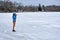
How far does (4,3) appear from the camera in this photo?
4882 inches

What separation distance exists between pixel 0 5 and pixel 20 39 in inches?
4371

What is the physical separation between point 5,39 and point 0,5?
364 feet

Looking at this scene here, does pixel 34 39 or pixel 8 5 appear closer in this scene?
pixel 34 39

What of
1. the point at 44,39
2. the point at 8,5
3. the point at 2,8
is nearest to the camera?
the point at 44,39

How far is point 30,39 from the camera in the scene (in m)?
7.70

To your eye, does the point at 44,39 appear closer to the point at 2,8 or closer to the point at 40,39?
the point at 40,39

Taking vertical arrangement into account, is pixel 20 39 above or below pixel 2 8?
above

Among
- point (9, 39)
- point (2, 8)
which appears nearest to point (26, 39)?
point (9, 39)

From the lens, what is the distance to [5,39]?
309 inches

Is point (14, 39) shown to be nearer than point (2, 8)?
Yes

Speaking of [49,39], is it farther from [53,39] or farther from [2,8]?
[2,8]

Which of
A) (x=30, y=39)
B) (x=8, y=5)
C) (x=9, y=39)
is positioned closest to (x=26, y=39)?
(x=30, y=39)

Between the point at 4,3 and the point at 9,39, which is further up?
the point at 9,39

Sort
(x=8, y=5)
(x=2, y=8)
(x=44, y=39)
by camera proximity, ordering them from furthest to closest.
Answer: (x=8, y=5) → (x=2, y=8) → (x=44, y=39)
